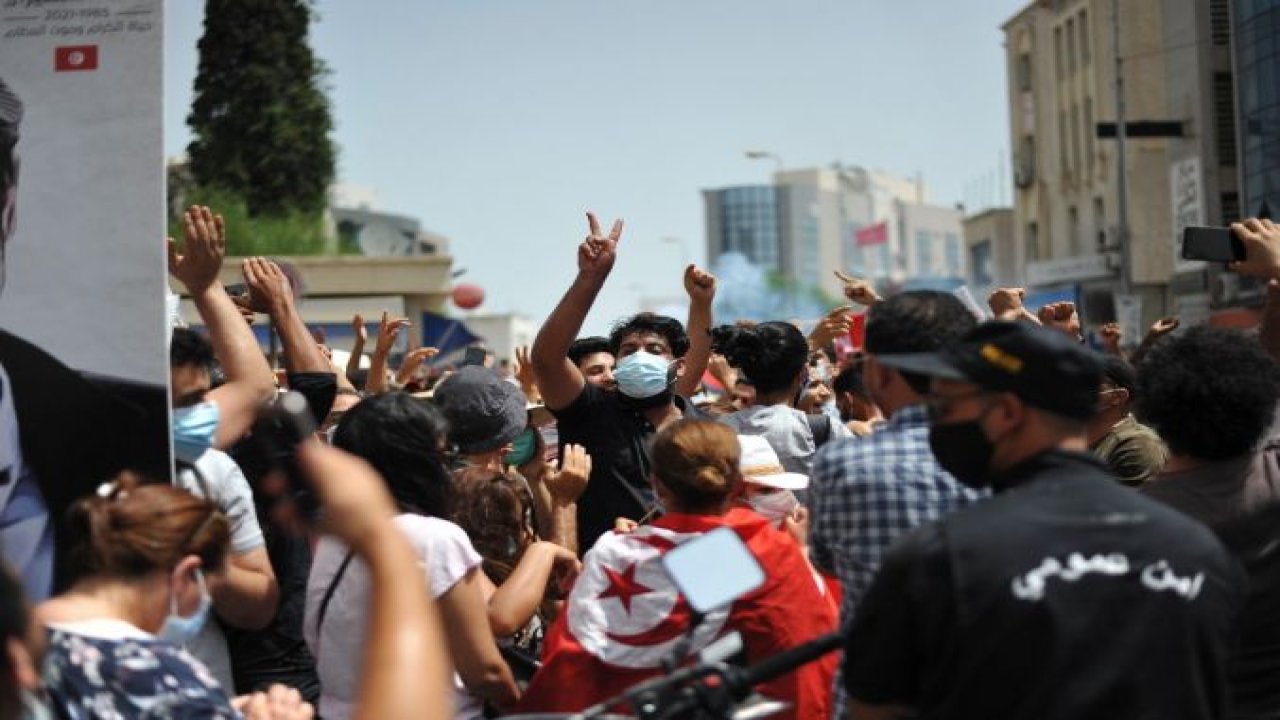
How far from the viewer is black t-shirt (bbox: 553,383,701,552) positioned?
6766 mm

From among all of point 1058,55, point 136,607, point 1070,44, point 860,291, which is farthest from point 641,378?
point 1058,55

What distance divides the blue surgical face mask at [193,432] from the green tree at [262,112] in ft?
130

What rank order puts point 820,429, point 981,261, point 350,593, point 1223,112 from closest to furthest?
point 350,593 → point 820,429 → point 1223,112 → point 981,261

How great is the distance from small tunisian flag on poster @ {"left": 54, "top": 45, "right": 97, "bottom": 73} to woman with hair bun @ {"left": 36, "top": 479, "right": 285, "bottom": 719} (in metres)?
1.26

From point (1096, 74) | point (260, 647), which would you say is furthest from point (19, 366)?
point (1096, 74)

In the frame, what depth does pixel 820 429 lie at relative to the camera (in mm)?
7516

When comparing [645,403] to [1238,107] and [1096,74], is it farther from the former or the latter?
[1096,74]

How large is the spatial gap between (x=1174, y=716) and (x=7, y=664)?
6.97 feet

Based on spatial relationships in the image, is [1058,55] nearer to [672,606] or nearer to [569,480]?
[569,480]

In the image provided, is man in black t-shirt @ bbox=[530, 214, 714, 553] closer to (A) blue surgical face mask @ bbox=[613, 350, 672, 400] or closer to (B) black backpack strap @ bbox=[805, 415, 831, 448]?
A: (A) blue surgical face mask @ bbox=[613, 350, 672, 400]

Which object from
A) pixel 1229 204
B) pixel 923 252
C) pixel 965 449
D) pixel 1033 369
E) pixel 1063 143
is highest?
pixel 923 252

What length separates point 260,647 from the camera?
525 cm

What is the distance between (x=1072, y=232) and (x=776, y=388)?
222 feet

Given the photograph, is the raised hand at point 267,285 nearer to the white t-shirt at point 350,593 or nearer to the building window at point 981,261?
the white t-shirt at point 350,593
